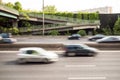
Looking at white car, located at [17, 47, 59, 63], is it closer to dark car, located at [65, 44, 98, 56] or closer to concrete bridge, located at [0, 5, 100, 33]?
dark car, located at [65, 44, 98, 56]

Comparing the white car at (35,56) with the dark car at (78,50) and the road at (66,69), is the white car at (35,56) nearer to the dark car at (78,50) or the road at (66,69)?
the road at (66,69)

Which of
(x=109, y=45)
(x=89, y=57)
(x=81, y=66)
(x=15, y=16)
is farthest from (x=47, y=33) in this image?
(x=81, y=66)

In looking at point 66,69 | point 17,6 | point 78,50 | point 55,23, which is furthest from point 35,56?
point 17,6

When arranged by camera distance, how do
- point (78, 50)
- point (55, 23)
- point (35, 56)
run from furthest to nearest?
point (55, 23), point (78, 50), point (35, 56)

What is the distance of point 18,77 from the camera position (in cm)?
1705

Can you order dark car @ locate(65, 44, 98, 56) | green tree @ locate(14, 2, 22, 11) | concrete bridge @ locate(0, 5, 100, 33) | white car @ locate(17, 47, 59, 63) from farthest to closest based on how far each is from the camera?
green tree @ locate(14, 2, 22, 11) → concrete bridge @ locate(0, 5, 100, 33) → dark car @ locate(65, 44, 98, 56) → white car @ locate(17, 47, 59, 63)

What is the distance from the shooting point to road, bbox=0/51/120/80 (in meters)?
17.0

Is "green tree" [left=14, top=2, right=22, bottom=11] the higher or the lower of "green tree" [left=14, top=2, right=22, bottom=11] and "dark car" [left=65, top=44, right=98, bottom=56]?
the higher

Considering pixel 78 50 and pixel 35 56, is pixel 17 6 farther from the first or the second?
pixel 35 56

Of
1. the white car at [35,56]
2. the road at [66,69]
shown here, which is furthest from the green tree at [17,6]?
the white car at [35,56]

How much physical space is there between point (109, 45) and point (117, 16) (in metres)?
47.6

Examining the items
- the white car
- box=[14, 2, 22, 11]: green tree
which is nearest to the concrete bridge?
box=[14, 2, 22, 11]: green tree

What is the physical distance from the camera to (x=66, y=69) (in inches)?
764

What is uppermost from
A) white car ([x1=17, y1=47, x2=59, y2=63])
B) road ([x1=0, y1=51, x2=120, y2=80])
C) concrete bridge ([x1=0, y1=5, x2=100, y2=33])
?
concrete bridge ([x1=0, y1=5, x2=100, y2=33])
